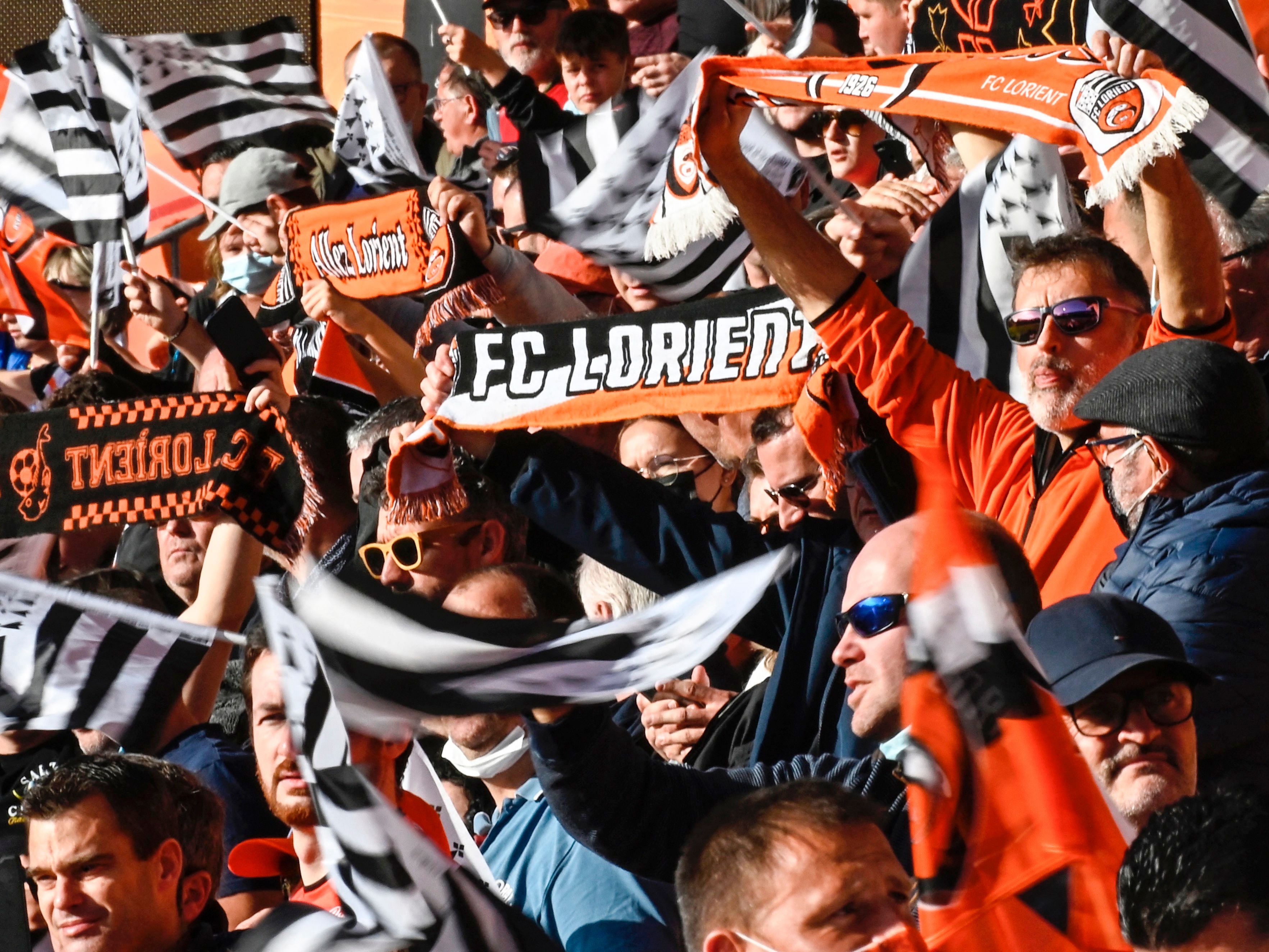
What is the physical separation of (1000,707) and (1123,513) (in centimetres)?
107

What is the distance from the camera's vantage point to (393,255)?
5.37 metres

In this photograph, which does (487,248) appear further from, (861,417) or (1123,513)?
(1123,513)

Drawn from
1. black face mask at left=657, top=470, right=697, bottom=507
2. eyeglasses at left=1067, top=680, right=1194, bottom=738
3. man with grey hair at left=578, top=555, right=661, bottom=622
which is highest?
eyeglasses at left=1067, top=680, right=1194, bottom=738

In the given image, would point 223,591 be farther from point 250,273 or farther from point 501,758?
point 250,273

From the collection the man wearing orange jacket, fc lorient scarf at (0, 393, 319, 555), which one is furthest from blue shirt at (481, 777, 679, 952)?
fc lorient scarf at (0, 393, 319, 555)

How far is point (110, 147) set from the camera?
21.5 feet

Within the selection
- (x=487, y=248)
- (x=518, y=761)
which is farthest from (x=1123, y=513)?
(x=487, y=248)

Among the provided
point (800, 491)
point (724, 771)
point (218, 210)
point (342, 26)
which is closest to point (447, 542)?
point (800, 491)

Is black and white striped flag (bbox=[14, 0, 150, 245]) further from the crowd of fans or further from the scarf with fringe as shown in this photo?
the scarf with fringe

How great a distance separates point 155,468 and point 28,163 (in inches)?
91.9

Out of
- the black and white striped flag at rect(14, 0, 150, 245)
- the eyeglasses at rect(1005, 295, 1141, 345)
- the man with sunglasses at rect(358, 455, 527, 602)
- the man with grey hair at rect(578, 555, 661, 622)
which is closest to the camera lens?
the eyeglasses at rect(1005, 295, 1141, 345)

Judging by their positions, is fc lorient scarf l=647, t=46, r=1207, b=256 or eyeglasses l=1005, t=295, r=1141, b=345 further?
eyeglasses l=1005, t=295, r=1141, b=345

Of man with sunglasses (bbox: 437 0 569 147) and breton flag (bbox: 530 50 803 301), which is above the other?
man with sunglasses (bbox: 437 0 569 147)

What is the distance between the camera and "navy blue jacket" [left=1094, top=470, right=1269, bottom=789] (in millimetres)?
2684
